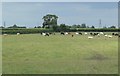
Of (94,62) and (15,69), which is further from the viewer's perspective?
(94,62)

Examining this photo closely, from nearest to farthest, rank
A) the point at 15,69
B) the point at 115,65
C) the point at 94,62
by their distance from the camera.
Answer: the point at 15,69, the point at 115,65, the point at 94,62

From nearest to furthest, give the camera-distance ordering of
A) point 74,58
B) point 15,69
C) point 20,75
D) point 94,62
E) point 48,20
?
point 20,75 < point 15,69 < point 94,62 < point 74,58 < point 48,20

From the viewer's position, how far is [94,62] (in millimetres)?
23531

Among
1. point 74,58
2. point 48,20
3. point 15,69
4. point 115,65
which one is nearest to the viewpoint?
point 15,69

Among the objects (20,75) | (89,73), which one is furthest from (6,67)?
(89,73)

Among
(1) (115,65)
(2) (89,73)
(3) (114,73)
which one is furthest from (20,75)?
(1) (115,65)

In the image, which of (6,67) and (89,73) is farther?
(6,67)

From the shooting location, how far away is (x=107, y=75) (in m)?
18.7

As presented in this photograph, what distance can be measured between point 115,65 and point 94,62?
1990mm

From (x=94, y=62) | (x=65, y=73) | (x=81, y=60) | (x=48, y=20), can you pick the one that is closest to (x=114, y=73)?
(x=65, y=73)

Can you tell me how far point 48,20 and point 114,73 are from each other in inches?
4626

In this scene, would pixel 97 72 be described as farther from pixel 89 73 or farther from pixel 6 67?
pixel 6 67

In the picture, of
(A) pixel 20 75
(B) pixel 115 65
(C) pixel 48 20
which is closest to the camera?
(A) pixel 20 75

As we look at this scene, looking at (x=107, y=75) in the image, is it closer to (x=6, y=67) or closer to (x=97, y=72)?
(x=97, y=72)
